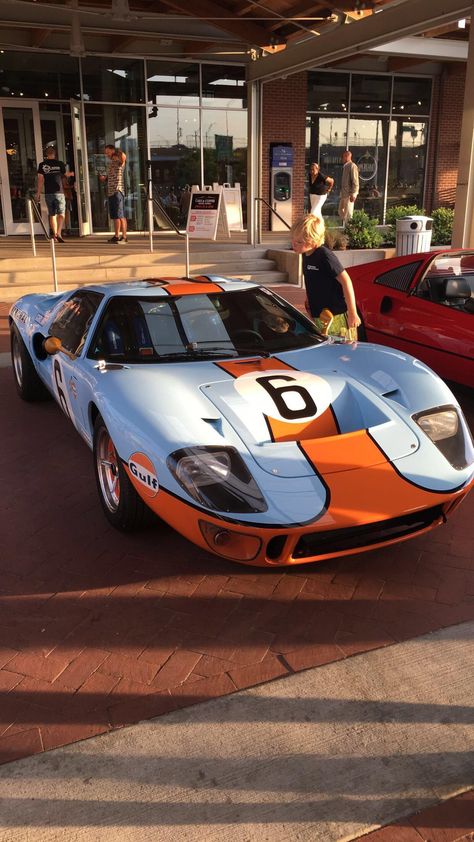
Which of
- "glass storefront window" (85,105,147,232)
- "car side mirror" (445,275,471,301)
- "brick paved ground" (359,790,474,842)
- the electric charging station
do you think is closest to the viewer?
"brick paved ground" (359,790,474,842)

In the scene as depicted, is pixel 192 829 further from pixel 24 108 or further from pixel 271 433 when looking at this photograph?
pixel 24 108

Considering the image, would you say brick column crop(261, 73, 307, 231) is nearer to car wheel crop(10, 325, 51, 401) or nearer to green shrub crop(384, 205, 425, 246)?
green shrub crop(384, 205, 425, 246)

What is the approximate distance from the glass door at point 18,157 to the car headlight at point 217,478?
1399 centimetres

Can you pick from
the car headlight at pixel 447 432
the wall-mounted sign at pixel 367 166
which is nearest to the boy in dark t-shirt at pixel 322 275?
the car headlight at pixel 447 432

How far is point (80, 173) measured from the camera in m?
16.2

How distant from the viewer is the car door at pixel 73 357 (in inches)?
173

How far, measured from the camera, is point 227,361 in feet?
13.9

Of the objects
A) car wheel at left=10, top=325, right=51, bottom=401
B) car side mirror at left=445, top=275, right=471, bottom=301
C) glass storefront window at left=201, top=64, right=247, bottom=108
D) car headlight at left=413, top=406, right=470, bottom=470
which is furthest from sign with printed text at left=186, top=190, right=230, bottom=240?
car headlight at left=413, top=406, right=470, bottom=470

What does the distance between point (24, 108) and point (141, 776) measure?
632 inches

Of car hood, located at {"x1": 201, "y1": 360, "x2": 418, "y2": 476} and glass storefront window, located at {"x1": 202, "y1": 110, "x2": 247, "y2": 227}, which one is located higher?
glass storefront window, located at {"x1": 202, "y1": 110, "x2": 247, "y2": 227}

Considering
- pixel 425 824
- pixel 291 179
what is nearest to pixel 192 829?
pixel 425 824

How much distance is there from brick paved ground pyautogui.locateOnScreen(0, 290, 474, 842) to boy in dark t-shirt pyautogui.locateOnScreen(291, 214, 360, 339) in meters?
1.86

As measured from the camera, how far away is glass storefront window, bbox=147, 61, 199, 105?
53.5 feet

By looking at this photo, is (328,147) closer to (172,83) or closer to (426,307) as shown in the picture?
(172,83)
